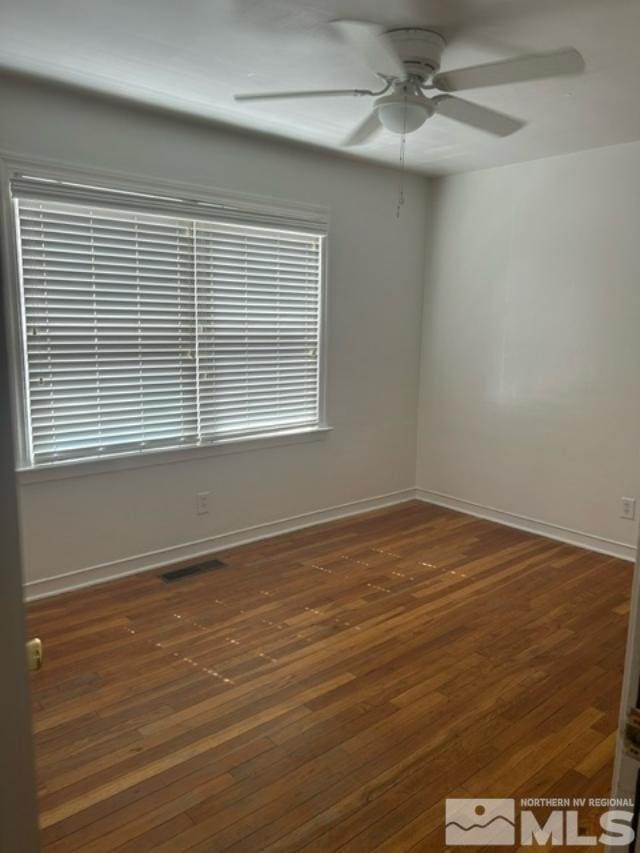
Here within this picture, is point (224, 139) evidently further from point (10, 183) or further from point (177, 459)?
point (177, 459)

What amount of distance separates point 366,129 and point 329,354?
1.75m

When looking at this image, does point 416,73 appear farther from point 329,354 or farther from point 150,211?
point 329,354

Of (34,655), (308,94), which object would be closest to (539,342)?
(308,94)

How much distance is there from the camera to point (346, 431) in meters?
4.63

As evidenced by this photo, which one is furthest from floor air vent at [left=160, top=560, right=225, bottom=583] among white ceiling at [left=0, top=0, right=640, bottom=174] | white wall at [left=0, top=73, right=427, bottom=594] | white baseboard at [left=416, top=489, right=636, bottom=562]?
white ceiling at [left=0, top=0, right=640, bottom=174]

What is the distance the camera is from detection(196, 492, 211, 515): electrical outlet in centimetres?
→ 386

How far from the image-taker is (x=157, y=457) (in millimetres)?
3611

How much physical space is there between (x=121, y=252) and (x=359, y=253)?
1822mm

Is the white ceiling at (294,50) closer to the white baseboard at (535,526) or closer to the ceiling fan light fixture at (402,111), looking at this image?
the ceiling fan light fixture at (402,111)

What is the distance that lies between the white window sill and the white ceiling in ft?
6.06

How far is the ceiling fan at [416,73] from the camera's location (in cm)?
218

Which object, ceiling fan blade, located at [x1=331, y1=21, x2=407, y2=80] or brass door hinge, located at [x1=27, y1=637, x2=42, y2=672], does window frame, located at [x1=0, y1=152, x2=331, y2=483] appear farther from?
brass door hinge, located at [x1=27, y1=637, x2=42, y2=672]

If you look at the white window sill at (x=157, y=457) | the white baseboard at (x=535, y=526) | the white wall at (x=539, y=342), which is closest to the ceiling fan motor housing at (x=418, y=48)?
the white wall at (x=539, y=342)

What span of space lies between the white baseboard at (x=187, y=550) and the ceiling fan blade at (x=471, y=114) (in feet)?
→ 8.98
